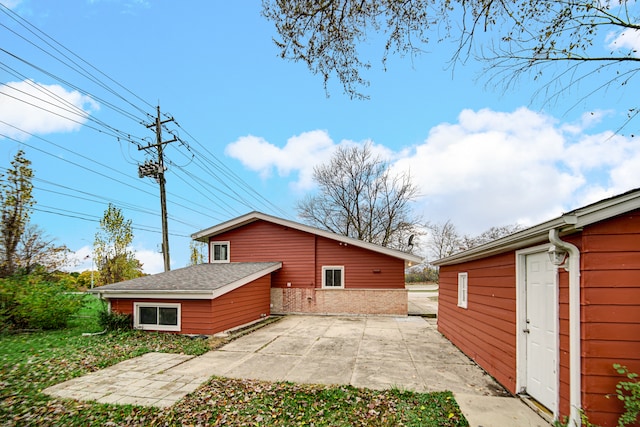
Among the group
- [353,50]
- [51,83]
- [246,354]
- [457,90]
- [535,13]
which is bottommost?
[246,354]

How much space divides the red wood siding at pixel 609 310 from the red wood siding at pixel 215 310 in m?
8.57

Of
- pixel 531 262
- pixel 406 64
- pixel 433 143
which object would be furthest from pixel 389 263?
pixel 406 64

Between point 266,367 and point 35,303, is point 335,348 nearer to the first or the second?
point 266,367

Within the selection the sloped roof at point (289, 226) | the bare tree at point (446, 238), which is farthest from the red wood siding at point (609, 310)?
the bare tree at point (446, 238)

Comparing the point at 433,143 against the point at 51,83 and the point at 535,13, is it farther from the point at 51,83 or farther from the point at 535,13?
the point at 51,83

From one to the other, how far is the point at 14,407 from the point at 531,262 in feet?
25.0

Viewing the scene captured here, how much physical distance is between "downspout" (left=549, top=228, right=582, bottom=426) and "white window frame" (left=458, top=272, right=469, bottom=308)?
158 inches

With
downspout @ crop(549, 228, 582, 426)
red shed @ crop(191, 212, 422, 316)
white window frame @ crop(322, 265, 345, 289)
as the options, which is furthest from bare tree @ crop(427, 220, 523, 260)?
downspout @ crop(549, 228, 582, 426)

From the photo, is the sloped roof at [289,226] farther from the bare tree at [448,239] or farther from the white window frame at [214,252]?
the bare tree at [448,239]

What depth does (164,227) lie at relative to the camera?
509 inches

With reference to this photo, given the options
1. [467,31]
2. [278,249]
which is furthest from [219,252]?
[467,31]

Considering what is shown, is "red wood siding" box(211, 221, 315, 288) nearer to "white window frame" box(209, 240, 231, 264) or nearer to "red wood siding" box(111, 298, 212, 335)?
"white window frame" box(209, 240, 231, 264)

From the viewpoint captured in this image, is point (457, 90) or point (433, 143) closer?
point (457, 90)

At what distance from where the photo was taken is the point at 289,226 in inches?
557
